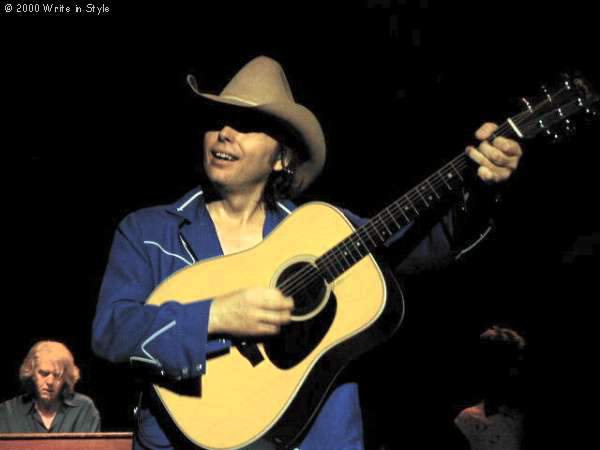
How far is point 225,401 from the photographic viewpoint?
A: 2193 mm

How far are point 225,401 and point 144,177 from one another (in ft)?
13.6

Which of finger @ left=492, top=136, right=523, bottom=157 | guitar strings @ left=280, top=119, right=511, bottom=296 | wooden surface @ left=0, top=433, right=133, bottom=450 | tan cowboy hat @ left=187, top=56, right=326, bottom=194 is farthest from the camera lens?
wooden surface @ left=0, top=433, right=133, bottom=450

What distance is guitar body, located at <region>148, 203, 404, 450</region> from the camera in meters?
2.17

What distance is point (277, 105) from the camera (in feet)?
8.66

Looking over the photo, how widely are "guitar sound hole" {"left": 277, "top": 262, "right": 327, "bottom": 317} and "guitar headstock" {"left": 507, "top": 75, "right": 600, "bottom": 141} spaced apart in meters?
0.75

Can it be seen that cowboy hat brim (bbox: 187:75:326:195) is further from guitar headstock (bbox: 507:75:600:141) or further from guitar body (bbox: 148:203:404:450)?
guitar headstock (bbox: 507:75:600:141)

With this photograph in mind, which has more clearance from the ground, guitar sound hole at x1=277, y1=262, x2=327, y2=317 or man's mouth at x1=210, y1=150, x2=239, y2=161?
man's mouth at x1=210, y1=150, x2=239, y2=161

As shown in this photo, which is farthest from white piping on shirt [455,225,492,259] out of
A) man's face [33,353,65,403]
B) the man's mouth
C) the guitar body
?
man's face [33,353,65,403]

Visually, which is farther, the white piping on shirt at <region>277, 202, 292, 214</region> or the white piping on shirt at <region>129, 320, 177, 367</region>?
the white piping on shirt at <region>277, 202, 292, 214</region>

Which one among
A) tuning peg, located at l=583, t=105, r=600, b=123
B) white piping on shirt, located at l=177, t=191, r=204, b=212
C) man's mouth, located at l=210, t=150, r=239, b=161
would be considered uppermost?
man's mouth, located at l=210, t=150, r=239, b=161

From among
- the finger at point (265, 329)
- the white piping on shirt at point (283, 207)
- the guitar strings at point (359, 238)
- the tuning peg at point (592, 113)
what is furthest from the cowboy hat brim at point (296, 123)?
the tuning peg at point (592, 113)

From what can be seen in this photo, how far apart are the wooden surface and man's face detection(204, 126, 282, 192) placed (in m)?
1.87

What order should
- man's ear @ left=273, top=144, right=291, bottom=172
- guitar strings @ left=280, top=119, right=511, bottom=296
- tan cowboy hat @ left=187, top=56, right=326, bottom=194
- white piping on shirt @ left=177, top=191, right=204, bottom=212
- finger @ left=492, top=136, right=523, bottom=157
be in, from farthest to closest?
man's ear @ left=273, top=144, right=291, bottom=172 < tan cowboy hat @ left=187, top=56, right=326, bottom=194 < white piping on shirt @ left=177, top=191, right=204, bottom=212 < guitar strings @ left=280, top=119, right=511, bottom=296 < finger @ left=492, top=136, right=523, bottom=157

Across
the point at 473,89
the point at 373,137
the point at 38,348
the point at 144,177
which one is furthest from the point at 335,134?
the point at 38,348
